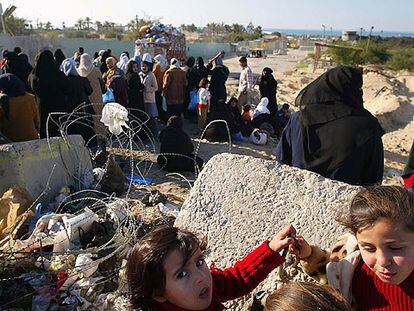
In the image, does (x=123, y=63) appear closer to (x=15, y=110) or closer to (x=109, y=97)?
(x=109, y=97)

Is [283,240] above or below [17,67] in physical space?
below

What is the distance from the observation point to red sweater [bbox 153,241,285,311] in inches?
63.0

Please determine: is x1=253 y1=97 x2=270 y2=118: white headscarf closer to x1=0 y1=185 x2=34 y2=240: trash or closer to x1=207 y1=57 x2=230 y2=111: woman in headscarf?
x1=207 y1=57 x2=230 y2=111: woman in headscarf

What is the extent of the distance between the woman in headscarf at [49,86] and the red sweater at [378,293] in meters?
5.35

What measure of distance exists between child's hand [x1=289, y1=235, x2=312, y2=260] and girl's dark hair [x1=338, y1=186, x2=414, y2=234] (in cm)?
23

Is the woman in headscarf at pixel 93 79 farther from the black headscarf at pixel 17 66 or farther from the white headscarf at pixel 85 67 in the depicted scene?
the black headscarf at pixel 17 66

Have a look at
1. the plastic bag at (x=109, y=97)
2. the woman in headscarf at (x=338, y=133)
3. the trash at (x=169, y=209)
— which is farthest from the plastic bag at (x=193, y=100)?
the woman in headscarf at (x=338, y=133)

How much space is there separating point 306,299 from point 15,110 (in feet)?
15.5

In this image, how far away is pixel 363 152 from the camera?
8.06 feet

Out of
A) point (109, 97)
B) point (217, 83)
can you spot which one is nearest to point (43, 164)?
point (109, 97)

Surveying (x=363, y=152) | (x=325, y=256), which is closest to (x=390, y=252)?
(x=325, y=256)

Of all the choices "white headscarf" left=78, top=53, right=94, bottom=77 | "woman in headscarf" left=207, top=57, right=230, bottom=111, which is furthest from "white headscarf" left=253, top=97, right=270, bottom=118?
"white headscarf" left=78, top=53, right=94, bottom=77

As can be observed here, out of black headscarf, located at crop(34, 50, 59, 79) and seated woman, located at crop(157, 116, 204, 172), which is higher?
black headscarf, located at crop(34, 50, 59, 79)

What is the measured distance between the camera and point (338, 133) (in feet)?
8.14
